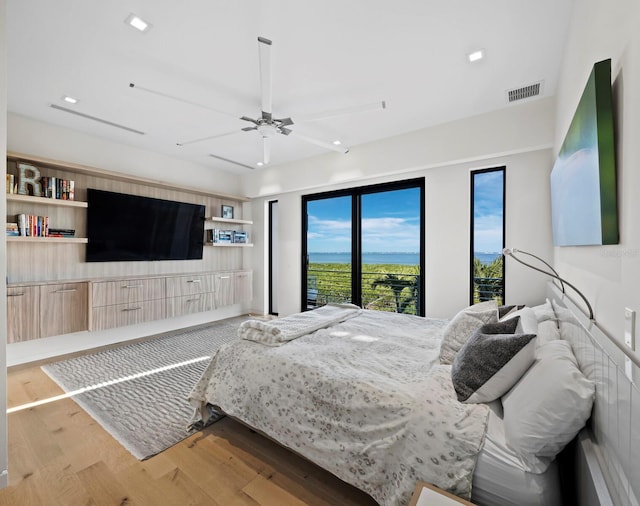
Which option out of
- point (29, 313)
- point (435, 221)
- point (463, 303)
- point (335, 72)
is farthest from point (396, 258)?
point (29, 313)

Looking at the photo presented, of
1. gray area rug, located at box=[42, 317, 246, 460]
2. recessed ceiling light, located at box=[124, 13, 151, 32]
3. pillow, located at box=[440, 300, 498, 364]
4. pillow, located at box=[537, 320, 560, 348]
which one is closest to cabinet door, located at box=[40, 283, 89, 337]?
gray area rug, located at box=[42, 317, 246, 460]

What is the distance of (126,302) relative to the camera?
382 centimetres

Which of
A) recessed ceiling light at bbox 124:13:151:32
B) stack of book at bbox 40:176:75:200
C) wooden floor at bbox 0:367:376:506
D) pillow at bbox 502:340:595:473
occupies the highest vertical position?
recessed ceiling light at bbox 124:13:151:32

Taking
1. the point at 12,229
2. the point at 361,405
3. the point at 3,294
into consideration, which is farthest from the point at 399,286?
the point at 12,229

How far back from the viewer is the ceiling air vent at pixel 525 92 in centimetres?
271

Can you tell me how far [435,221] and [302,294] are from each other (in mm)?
2512

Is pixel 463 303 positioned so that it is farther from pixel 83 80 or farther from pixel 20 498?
pixel 83 80

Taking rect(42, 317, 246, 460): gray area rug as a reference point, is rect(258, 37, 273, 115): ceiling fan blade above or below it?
above

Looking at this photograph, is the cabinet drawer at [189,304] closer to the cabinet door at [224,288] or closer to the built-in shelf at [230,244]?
the cabinet door at [224,288]

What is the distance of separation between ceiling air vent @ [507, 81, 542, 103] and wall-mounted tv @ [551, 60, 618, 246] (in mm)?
1494

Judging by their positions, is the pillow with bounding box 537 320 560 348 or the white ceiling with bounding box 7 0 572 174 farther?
the white ceiling with bounding box 7 0 572 174

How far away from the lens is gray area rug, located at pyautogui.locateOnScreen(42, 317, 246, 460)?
6.94 feet

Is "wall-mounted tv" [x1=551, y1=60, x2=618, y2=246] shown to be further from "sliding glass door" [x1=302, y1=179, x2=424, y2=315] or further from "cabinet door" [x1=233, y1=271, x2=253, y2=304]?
"cabinet door" [x1=233, y1=271, x2=253, y2=304]

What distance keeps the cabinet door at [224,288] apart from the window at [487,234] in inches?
148
